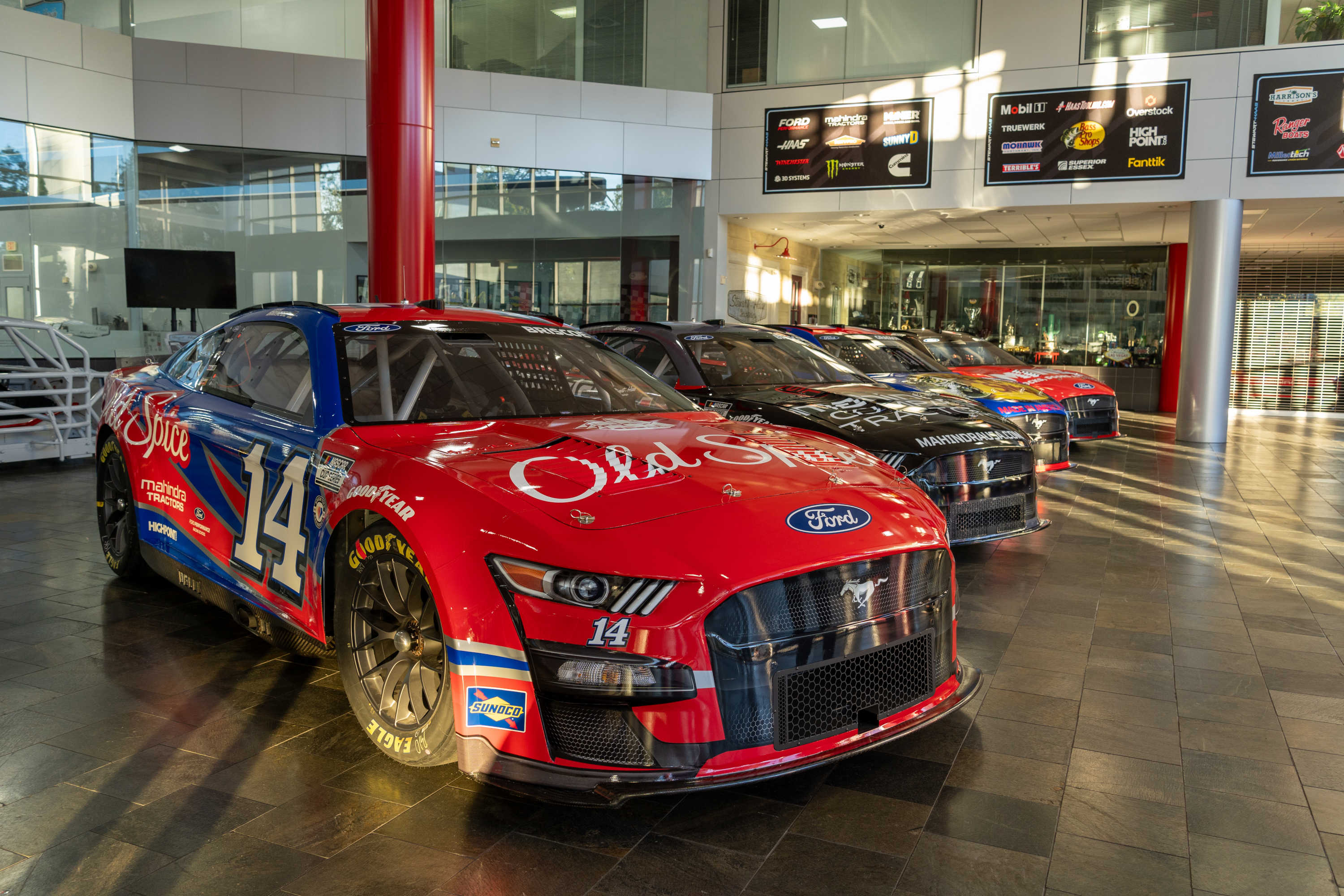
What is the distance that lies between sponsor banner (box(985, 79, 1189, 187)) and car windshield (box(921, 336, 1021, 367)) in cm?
298

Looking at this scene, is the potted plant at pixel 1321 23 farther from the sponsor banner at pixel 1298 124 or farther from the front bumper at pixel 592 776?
the front bumper at pixel 592 776

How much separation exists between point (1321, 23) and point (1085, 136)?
123 inches

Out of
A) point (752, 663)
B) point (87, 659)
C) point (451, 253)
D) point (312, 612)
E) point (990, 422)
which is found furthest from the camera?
point (451, 253)

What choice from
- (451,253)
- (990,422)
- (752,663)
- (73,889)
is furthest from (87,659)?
(451,253)

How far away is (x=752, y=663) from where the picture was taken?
2.34m

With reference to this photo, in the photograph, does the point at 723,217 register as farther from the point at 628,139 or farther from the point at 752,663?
the point at 752,663

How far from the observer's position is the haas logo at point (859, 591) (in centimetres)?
251

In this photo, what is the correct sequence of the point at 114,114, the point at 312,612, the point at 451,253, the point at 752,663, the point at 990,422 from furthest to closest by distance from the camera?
the point at 451,253
the point at 114,114
the point at 990,422
the point at 312,612
the point at 752,663

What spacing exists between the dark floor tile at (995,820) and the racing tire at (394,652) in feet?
A: 4.27

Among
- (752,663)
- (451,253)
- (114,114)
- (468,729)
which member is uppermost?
(114,114)

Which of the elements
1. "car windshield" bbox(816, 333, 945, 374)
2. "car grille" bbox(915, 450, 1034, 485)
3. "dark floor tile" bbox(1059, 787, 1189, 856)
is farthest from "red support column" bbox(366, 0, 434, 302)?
"dark floor tile" bbox(1059, 787, 1189, 856)

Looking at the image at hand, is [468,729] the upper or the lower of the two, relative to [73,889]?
upper

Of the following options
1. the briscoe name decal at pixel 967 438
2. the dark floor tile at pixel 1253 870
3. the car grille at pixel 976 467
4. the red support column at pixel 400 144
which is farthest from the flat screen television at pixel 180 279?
the dark floor tile at pixel 1253 870

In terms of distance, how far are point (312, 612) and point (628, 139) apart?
13.6 meters
